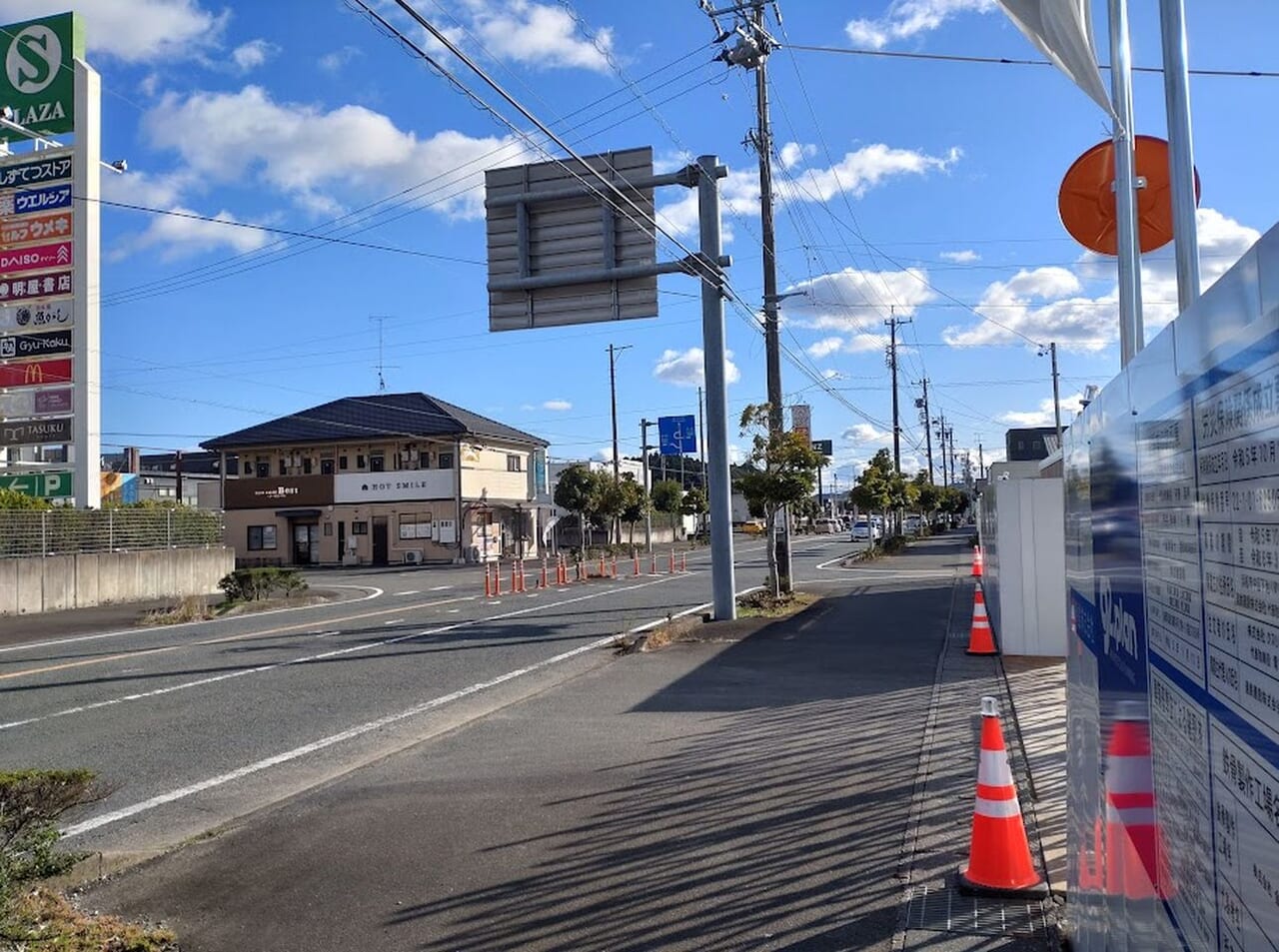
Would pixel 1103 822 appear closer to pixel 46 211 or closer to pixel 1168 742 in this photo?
pixel 1168 742

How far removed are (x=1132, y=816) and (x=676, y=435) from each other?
50.9 meters

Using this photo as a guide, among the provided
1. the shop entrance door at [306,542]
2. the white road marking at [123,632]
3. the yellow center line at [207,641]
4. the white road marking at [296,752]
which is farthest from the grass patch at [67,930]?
the shop entrance door at [306,542]

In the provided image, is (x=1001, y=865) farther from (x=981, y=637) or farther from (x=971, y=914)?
(x=981, y=637)

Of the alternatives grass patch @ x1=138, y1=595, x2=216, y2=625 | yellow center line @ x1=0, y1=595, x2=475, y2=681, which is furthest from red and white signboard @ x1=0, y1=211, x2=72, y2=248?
yellow center line @ x1=0, y1=595, x2=475, y2=681

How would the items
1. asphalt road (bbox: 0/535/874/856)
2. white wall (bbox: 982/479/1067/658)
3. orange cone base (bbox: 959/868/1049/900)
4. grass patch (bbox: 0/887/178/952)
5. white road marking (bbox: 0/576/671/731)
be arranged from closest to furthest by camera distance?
grass patch (bbox: 0/887/178/952)
orange cone base (bbox: 959/868/1049/900)
asphalt road (bbox: 0/535/874/856)
white road marking (bbox: 0/576/671/731)
white wall (bbox: 982/479/1067/658)

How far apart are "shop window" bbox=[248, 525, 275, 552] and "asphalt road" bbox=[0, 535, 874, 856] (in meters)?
36.9

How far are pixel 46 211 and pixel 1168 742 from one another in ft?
107

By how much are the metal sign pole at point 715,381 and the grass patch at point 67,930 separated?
42.5ft

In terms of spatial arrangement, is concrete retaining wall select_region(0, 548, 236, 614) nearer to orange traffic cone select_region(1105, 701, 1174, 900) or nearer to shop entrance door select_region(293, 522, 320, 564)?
shop entrance door select_region(293, 522, 320, 564)

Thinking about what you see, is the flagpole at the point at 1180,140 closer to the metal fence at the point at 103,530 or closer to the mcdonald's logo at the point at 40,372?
the metal fence at the point at 103,530

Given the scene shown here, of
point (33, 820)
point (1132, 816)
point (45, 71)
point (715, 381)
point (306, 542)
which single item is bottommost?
point (33, 820)

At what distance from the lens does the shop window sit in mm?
56469

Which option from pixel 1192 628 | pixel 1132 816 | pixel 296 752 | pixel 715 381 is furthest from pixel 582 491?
pixel 1192 628

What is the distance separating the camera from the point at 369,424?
55125 millimetres
